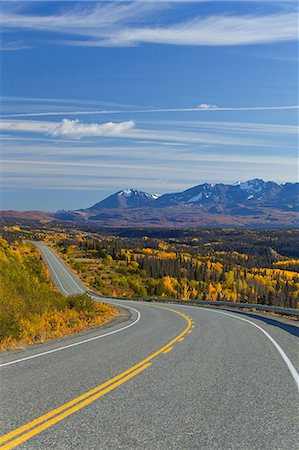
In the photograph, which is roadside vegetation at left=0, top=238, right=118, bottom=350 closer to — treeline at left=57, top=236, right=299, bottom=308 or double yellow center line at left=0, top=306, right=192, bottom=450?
double yellow center line at left=0, top=306, right=192, bottom=450

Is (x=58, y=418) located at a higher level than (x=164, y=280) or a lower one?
higher

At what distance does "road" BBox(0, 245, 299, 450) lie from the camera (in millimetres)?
6527

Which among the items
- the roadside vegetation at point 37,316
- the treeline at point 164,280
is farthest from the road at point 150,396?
the treeline at point 164,280

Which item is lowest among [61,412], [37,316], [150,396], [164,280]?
[164,280]

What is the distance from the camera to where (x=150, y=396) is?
8.74 m

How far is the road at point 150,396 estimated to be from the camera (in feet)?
21.4

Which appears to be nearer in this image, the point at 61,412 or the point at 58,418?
the point at 58,418

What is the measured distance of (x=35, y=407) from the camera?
7.91m

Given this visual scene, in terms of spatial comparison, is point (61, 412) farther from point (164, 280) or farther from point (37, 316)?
point (164, 280)

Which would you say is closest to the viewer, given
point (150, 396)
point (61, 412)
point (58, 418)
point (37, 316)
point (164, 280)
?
point (58, 418)

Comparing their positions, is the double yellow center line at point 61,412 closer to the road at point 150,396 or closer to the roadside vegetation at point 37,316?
the road at point 150,396

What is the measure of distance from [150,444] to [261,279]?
599ft

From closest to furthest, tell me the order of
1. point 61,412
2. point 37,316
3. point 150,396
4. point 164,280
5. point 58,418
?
1. point 58,418
2. point 61,412
3. point 150,396
4. point 37,316
5. point 164,280

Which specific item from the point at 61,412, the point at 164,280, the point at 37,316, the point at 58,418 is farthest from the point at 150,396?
the point at 164,280
